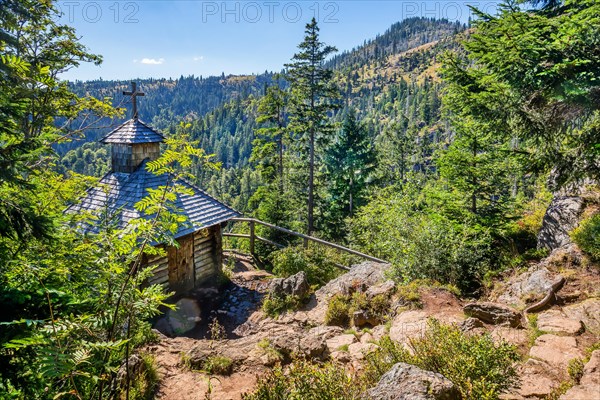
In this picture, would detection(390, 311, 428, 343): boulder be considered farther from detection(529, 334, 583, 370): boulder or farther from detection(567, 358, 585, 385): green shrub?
detection(567, 358, 585, 385): green shrub

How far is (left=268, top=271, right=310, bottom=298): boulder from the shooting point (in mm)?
8602

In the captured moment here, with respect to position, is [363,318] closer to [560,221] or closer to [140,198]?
[560,221]

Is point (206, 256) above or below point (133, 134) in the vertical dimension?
below

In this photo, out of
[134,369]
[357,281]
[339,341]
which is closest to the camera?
[134,369]

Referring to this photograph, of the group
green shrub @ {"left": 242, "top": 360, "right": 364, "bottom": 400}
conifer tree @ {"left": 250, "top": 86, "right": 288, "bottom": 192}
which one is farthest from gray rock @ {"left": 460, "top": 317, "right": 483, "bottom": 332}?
conifer tree @ {"left": 250, "top": 86, "right": 288, "bottom": 192}

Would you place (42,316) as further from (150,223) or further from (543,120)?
(543,120)

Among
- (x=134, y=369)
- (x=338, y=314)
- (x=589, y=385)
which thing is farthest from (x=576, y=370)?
(x=134, y=369)

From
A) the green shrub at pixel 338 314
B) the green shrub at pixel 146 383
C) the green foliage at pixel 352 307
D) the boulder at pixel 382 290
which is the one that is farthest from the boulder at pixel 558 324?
the green shrub at pixel 146 383

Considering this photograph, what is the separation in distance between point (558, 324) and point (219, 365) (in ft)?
16.0

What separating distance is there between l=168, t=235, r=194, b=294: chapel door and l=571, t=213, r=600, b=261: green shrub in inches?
387

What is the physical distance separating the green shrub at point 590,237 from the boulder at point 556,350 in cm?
283

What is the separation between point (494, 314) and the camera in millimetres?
5129

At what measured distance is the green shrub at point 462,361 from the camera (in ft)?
10.2

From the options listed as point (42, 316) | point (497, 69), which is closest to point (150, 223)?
point (42, 316)
